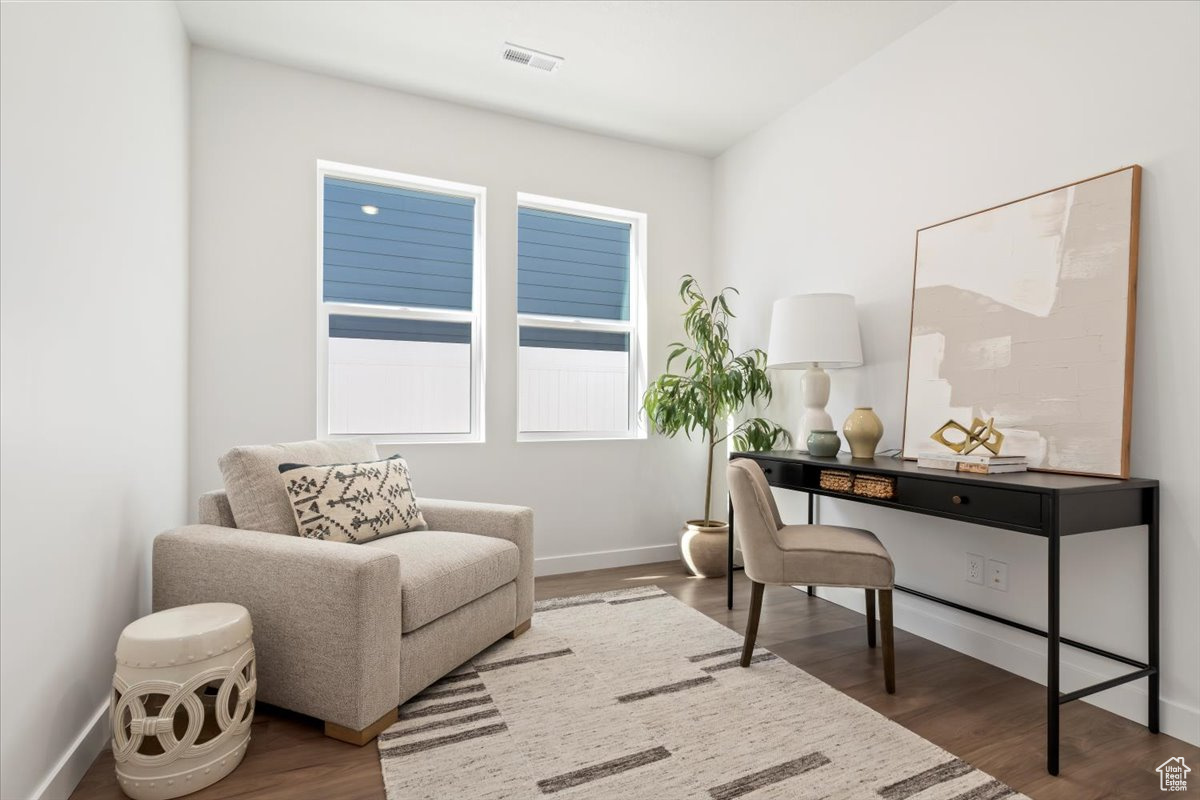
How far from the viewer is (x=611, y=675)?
7.36ft

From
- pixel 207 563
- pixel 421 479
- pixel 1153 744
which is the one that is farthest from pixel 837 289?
pixel 207 563

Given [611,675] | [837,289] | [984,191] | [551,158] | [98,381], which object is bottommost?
[611,675]

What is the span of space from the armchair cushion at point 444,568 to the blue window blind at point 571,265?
1711 mm

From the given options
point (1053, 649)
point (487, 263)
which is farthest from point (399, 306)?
point (1053, 649)

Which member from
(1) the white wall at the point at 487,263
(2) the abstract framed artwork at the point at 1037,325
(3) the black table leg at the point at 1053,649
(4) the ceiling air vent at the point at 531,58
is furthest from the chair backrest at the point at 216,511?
(2) the abstract framed artwork at the point at 1037,325

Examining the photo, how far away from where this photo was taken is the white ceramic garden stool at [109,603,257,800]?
1.52m

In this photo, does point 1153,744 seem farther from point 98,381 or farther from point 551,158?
point 551,158

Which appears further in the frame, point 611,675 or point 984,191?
point 984,191

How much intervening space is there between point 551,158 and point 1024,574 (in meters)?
3.11

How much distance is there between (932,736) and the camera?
184cm

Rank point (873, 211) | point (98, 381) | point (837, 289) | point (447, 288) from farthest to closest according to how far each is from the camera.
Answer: point (447, 288) → point (837, 289) → point (873, 211) → point (98, 381)

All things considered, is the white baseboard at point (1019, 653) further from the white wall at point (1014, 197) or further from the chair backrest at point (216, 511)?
the chair backrest at point (216, 511)

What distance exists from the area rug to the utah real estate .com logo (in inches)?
17.0

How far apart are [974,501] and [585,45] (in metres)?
2.51
